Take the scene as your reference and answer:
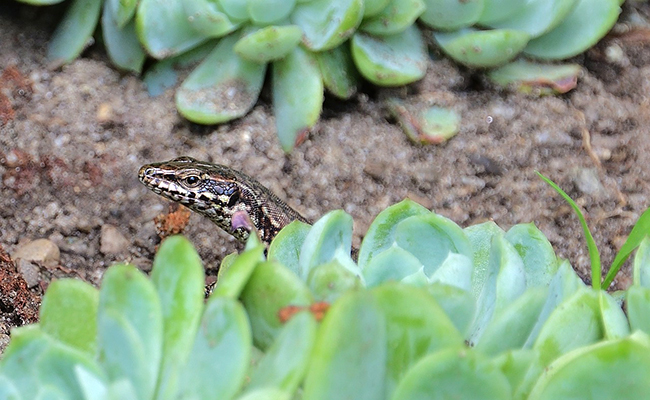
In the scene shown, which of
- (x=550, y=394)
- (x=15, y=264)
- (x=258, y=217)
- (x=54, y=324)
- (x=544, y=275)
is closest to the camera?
(x=550, y=394)

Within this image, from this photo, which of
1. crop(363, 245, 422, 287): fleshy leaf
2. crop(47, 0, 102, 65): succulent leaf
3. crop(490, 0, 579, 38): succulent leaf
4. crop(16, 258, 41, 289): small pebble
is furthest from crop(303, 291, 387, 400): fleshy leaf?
crop(47, 0, 102, 65): succulent leaf

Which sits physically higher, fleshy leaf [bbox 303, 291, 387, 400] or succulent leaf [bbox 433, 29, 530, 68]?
fleshy leaf [bbox 303, 291, 387, 400]

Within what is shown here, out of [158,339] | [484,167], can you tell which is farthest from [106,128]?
[158,339]

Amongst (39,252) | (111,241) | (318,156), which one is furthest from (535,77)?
(39,252)

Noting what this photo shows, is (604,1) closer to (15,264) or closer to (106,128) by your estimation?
(106,128)

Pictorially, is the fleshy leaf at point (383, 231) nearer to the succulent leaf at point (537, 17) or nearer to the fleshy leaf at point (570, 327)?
the fleshy leaf at point (570, 327)

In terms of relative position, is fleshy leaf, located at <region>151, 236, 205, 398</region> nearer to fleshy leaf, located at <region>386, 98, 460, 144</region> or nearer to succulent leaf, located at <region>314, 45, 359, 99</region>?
succulent leaf, located at <region>314, 45, 359, 99</region>
